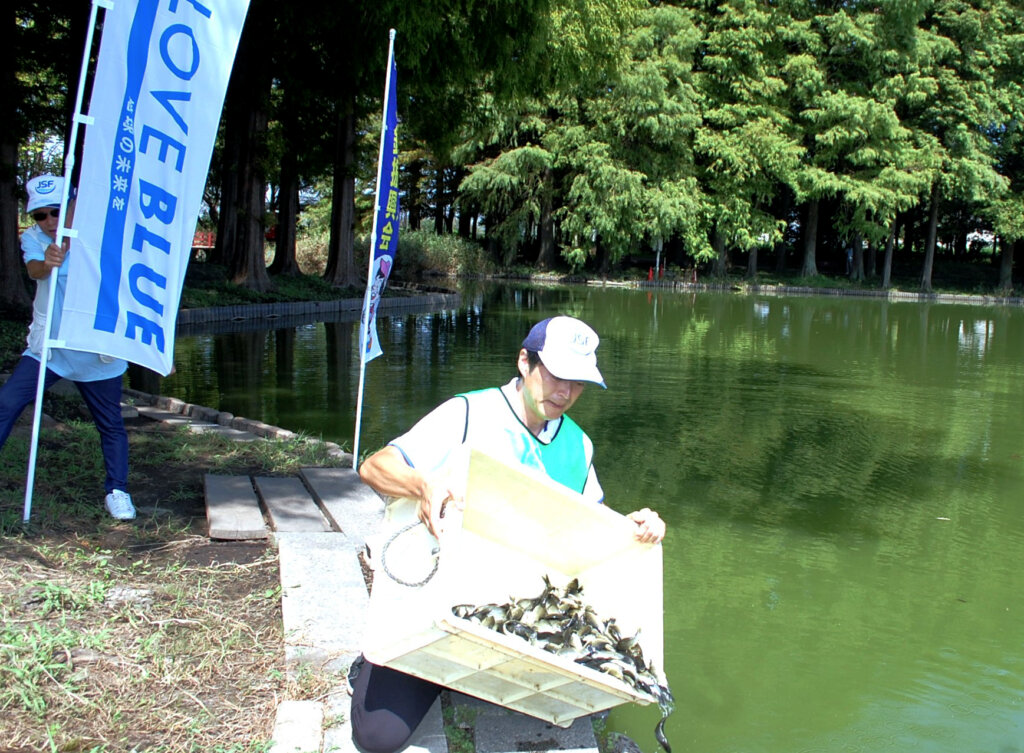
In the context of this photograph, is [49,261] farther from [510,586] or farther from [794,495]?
[794,495]

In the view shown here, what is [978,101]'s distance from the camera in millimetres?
34406

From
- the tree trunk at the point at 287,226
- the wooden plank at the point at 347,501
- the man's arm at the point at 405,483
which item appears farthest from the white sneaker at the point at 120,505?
the tree trunk at the point at 287,226

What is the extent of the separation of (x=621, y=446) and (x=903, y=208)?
99.8 ft

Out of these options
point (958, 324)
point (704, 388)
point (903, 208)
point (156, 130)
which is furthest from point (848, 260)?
point (156, 130)

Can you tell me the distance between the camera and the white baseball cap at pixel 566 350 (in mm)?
2908

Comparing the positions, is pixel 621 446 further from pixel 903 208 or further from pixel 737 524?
pixel 903 208

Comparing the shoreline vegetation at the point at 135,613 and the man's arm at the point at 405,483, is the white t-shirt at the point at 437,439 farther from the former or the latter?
the shoreline vegetation at the point at 135,613

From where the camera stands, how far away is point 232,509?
468cm

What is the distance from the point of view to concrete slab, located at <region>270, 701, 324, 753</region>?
108 inches

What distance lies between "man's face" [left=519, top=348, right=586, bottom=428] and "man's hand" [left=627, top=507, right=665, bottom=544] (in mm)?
412

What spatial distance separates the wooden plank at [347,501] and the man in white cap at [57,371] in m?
0.99

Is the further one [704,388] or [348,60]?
[348,60]

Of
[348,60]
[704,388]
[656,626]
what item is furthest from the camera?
[348,60]

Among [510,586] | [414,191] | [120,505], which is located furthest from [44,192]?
[414,191]
